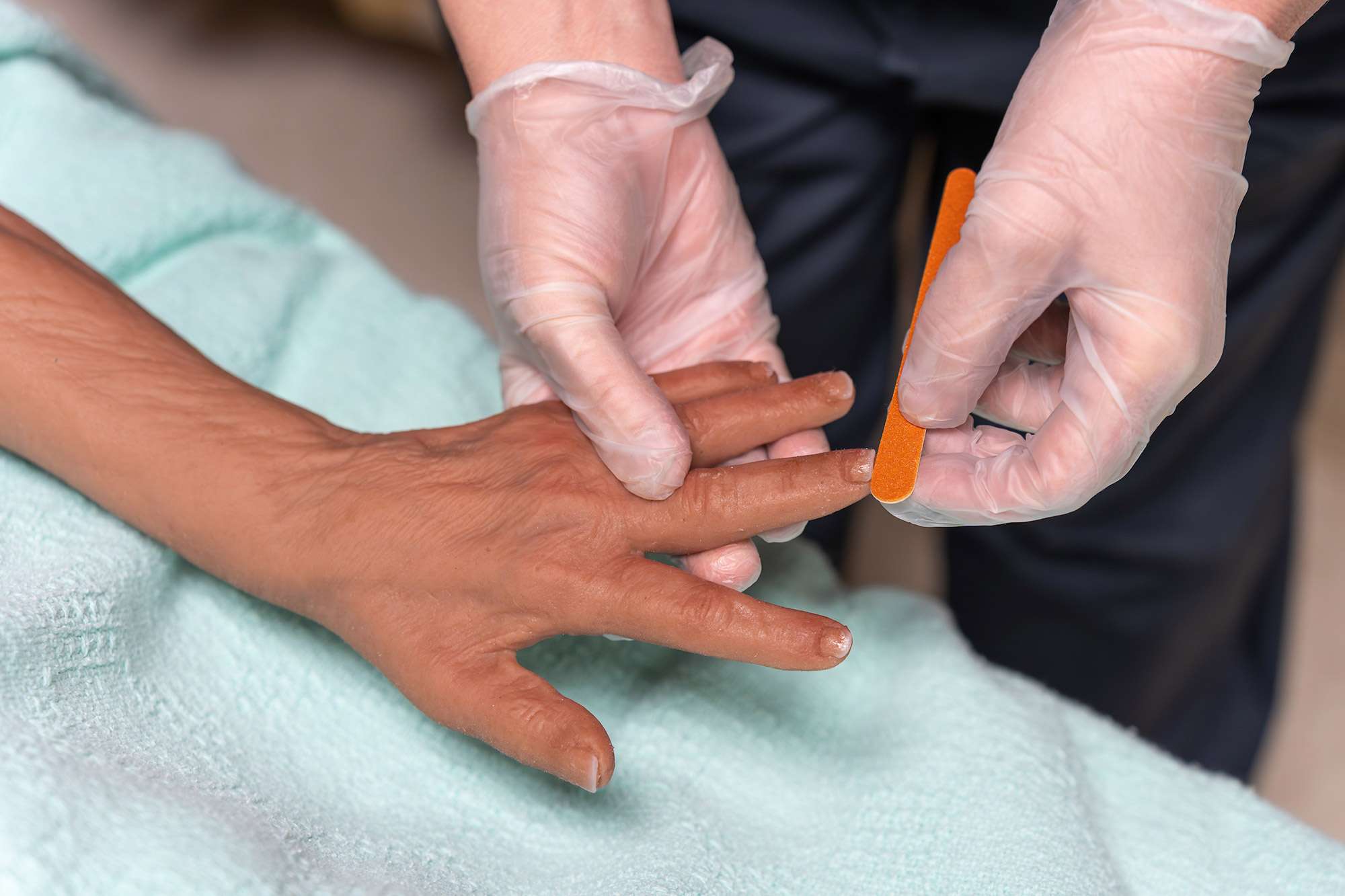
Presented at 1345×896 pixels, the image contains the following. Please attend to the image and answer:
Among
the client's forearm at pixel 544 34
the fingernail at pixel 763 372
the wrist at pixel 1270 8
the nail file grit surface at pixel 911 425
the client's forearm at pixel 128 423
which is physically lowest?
the client's forearm at pixel 128 423

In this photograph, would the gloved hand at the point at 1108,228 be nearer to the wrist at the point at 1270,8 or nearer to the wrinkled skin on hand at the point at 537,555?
the wrist at the point at 1270,8

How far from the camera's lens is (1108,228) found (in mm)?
628

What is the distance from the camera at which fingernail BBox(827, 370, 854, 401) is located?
2.32ft

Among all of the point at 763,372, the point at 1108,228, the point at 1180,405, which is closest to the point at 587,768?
the point at 763,372

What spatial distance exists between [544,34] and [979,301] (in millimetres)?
366

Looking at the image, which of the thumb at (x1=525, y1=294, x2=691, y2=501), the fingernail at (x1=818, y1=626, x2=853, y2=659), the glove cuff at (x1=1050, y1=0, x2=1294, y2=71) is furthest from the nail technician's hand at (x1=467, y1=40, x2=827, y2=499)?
the glove cuff at (x1=1050, y1=0, x2=1294, y2=71)

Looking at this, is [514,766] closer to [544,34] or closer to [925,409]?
[925,409]

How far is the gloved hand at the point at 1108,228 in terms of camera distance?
0.63 m

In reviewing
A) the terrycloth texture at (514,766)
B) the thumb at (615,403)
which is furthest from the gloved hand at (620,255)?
the terrycloth texture at (514,766)

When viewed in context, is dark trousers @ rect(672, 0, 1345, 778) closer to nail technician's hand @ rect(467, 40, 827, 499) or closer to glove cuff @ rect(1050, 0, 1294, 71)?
nail technician's hand @ rect(467, 40, 827, 499)

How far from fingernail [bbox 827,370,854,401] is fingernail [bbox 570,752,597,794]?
28cm

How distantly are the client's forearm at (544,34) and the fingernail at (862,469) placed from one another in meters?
0.35

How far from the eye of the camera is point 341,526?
0.69 meters

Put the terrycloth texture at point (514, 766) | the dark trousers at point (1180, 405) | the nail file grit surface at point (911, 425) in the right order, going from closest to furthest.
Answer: the terrycloth texture at point (514, 766), the nail file grit surface at point (911, 425), the dark trousers at point (1180, 405)
